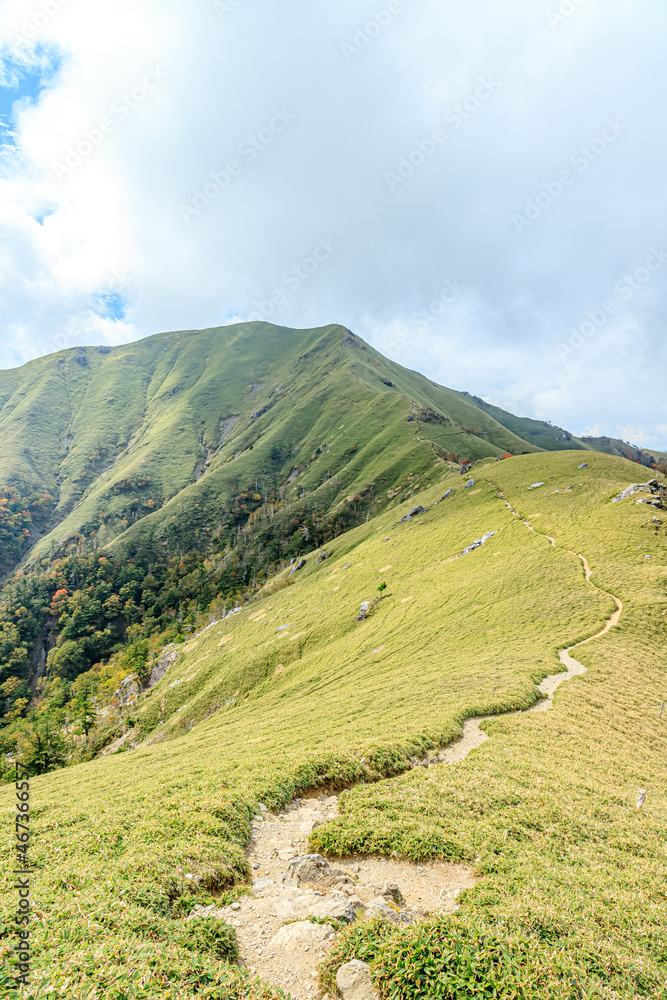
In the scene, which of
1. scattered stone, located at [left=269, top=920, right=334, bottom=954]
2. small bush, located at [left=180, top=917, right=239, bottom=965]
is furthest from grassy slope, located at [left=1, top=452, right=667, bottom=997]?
scattered stone, located at [left=269, top=920, right=334, bottom=954]

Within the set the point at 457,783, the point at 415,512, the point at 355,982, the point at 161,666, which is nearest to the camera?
the point at 355,982

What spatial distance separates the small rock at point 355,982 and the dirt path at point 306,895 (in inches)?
23.9

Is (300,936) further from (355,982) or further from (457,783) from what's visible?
(457,783)

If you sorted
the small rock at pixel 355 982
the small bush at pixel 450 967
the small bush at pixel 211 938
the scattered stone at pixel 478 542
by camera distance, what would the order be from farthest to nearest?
the scattered stone at pixel 478 542 → the small bush at pixel 211 938 → the small rock at pixel 355 982 → the small bush at pixel 450 967

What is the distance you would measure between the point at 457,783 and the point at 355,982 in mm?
11022

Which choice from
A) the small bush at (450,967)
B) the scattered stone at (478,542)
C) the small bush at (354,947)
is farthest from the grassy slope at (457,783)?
the scattered stone at (478,542)

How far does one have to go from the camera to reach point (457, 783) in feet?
57.3

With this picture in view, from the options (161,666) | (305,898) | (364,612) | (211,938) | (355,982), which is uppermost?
(211,938)

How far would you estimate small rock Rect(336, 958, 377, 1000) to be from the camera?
314 inches

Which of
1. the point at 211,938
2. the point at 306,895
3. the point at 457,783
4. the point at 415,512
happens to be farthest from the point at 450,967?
the point at 415,512

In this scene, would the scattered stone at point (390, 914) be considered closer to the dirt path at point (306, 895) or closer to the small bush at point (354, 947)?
the dirt path at point (306, 895)

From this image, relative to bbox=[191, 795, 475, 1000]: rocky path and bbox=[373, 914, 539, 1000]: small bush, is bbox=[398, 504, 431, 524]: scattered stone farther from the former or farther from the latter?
bbox=[373, 914, 539, 1000]: small bush

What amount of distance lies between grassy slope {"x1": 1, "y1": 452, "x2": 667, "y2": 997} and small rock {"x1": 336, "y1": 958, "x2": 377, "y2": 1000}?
10.1 ft

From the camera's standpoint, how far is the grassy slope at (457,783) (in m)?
9.55
